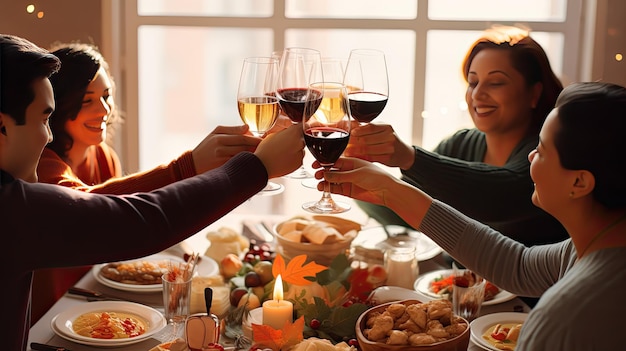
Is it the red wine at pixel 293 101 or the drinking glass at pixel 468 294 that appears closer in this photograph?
the red wine at pixel 293 101

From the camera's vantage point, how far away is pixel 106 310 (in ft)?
6.71

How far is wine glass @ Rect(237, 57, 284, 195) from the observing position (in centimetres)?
181

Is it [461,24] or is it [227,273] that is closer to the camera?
[227,273]

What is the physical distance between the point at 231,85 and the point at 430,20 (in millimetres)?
874

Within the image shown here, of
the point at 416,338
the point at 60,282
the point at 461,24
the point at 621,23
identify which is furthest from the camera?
the point at 461,24

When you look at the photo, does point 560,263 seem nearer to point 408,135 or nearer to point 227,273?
point 227,273

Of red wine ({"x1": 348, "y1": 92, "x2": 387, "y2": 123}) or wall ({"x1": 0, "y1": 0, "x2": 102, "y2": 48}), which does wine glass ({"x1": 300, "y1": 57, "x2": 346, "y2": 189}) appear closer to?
red wine ({"x1": 348, "y1": 92, "x2": 387, "y2": 123})

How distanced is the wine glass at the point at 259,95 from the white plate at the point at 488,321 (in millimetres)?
579

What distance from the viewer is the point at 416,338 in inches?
60.2

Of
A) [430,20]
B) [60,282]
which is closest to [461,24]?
[430,20]

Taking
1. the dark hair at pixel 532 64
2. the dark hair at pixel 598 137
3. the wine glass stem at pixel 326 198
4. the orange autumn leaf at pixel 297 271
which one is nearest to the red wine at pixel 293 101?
the wine glass stem at pixel 326 198

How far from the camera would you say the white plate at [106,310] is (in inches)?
72.8

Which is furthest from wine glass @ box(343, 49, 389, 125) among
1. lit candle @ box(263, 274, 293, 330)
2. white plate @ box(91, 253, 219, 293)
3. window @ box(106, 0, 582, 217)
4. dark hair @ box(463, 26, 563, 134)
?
window @ box(106, 0, 582, 217)

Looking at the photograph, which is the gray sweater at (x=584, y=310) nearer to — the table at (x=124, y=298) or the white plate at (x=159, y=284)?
the table at (x=124, y=298)
